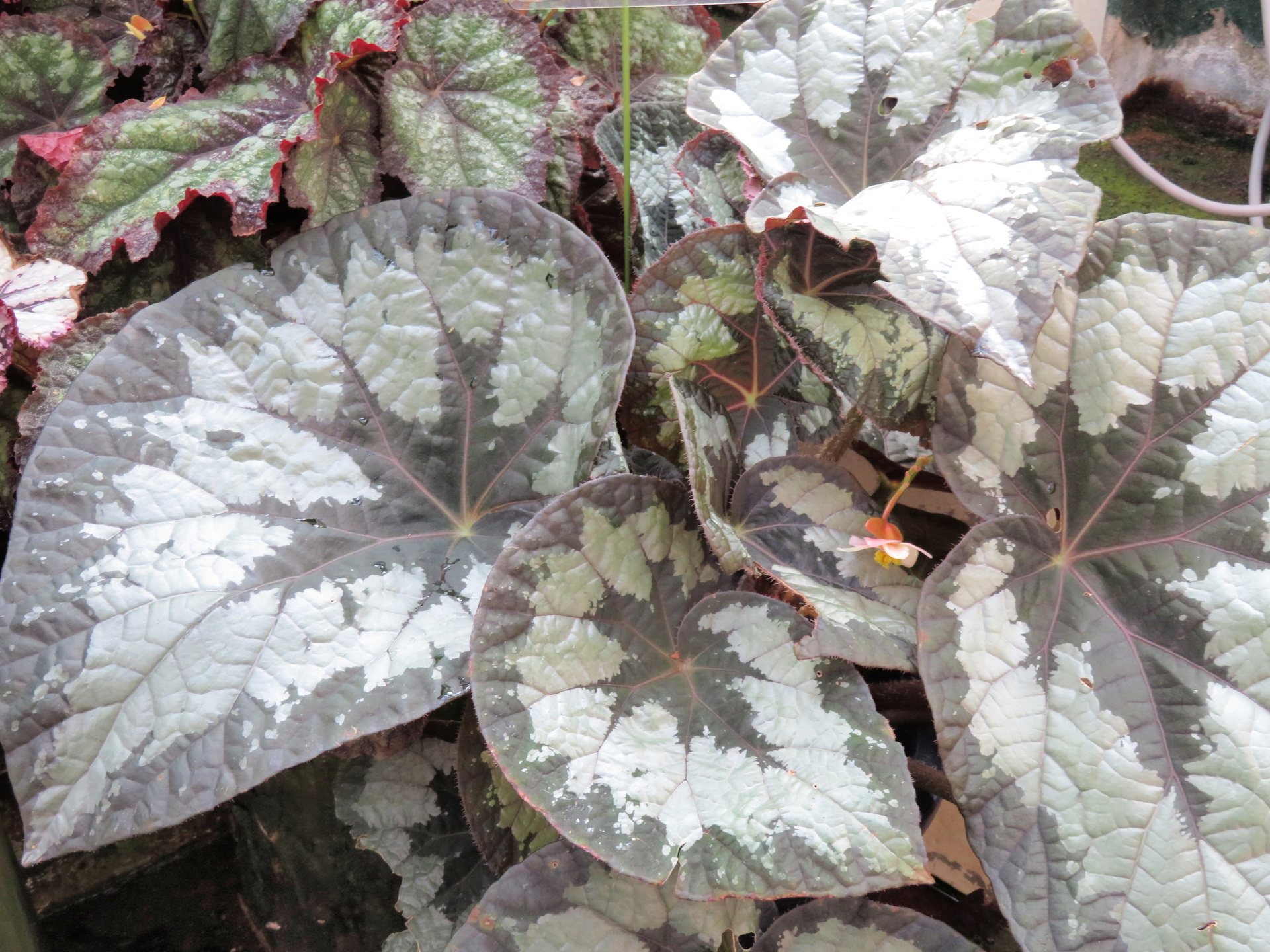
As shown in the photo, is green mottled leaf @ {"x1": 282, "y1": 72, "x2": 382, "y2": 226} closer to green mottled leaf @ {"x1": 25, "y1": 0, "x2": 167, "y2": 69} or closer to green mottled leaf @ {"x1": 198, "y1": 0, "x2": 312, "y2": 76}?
green mottled leaf @ {"x1": 198, "y1": 0, "x2": 312, "y2": 76}

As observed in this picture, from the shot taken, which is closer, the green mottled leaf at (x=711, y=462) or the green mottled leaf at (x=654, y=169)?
the green mottled leaf at (x=711, y=462)

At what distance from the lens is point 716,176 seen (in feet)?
3.10

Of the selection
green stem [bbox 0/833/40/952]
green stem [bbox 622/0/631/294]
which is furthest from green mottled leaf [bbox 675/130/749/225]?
green stem [bbox 0/833/40/952]

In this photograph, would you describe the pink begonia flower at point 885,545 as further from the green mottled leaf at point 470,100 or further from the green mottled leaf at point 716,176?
the green mottled leaf at point 470,100

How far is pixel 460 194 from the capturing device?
2.72 ft

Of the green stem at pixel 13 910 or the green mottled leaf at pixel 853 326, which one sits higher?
the green mottled leaf at pixel 853 326

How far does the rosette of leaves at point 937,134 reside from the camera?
62 cm

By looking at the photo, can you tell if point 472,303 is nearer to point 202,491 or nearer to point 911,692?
Answer: point 202,491

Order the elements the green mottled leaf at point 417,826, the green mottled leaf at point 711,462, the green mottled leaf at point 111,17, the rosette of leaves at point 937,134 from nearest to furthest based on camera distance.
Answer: the rosette of leaves at point 937,134 < the green mottled leaf at point 711,462 < the green mottled leaf at point 417,826 < the green mottled leaf at point 111,17

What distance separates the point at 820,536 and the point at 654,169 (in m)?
0.52

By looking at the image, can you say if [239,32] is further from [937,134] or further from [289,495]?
[937,134]

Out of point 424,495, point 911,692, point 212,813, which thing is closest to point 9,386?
point 424,495

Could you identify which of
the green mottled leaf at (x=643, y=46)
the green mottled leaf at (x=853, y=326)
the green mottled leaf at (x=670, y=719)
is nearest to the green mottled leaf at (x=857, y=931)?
the green mottled leaf at (x=670, y=719)

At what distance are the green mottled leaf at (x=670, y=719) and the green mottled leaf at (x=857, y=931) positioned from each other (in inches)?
6.6
